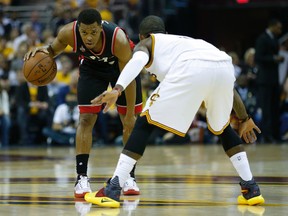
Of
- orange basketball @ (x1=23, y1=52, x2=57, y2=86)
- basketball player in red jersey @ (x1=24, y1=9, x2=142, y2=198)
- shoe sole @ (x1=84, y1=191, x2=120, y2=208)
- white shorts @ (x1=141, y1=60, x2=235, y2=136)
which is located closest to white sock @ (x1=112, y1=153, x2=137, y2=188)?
shoe sole @ (x1=84, y1=191, x2=120, y2=208)

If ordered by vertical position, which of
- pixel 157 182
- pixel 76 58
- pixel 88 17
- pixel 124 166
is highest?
pixel 88 17

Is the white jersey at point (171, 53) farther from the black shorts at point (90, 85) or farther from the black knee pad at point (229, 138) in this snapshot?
the black shorts at point (90, 85)

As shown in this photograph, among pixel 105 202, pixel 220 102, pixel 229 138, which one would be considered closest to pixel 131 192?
pixel 105 202

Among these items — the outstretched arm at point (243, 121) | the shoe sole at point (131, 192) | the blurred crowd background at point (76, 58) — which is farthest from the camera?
the blurred crowd background at point (76, 58)

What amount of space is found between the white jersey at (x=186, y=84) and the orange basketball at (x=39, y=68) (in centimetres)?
130

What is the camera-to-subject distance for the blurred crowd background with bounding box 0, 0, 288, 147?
631 inches

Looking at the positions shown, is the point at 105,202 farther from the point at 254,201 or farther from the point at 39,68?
the point at 39,68

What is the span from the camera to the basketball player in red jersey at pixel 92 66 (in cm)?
711

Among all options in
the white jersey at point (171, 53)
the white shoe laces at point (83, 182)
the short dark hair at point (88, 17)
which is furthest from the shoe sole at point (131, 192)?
the short dark hair at point (88, 17)

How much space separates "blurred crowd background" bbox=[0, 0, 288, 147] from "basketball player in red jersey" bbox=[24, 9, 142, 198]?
7.09 meters

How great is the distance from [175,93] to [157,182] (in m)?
2.15

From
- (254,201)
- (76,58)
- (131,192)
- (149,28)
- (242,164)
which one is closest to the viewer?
(254,201)

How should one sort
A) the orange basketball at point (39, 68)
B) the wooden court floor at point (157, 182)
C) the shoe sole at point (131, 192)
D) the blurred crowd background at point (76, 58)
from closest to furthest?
1. the wooden court floor at point (157, 182)
2. the shoe sole at point (131, 192)
3. the orange basketball at point (39, 68)
4. the blurred crowd background at point (76, 58)

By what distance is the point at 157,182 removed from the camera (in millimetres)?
8359
